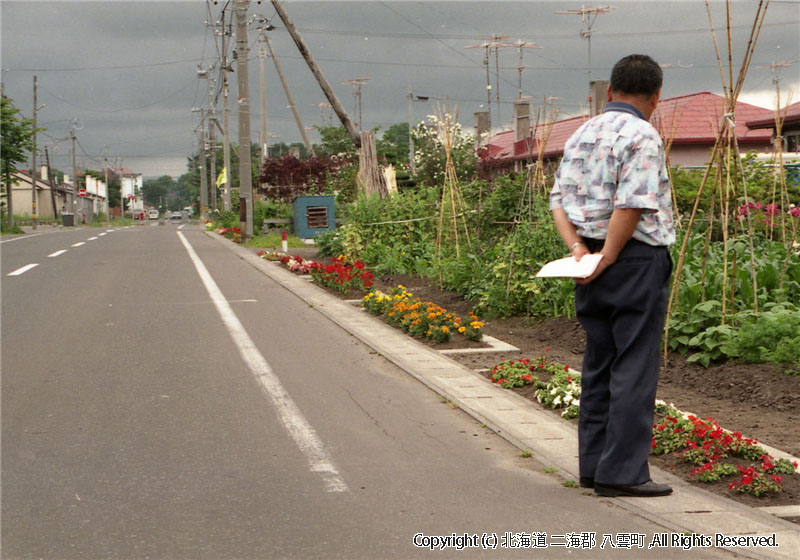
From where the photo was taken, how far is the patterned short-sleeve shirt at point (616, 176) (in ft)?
14.5

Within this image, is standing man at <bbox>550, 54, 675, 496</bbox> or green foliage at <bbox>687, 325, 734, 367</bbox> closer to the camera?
standing man at <bbox>550, 54, 675, 496</bbox>

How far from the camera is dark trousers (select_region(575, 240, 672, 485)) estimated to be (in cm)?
454

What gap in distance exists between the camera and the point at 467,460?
18.2 feet

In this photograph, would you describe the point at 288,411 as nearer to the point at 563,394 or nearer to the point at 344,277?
the point at 563,394

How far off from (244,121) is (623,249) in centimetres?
3057

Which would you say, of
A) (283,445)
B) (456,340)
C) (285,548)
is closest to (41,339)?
(456,340)

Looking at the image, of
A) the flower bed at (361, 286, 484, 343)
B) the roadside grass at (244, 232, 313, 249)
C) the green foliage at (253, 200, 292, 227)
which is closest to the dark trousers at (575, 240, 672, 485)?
the flower bed at (361, 286, 484, 343)

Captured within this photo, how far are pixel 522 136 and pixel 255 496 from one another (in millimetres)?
42082

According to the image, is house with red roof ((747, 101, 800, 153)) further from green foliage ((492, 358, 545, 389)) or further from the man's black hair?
the man's black hair

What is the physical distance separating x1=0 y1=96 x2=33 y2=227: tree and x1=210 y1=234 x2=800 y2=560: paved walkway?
43.4 m

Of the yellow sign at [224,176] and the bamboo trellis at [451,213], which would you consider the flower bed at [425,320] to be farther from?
the yellow sign at [224,176]

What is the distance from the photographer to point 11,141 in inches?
1981

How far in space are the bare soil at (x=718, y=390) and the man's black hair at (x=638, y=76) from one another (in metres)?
2.13

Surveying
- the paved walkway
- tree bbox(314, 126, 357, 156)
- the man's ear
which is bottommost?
the paved walkway
